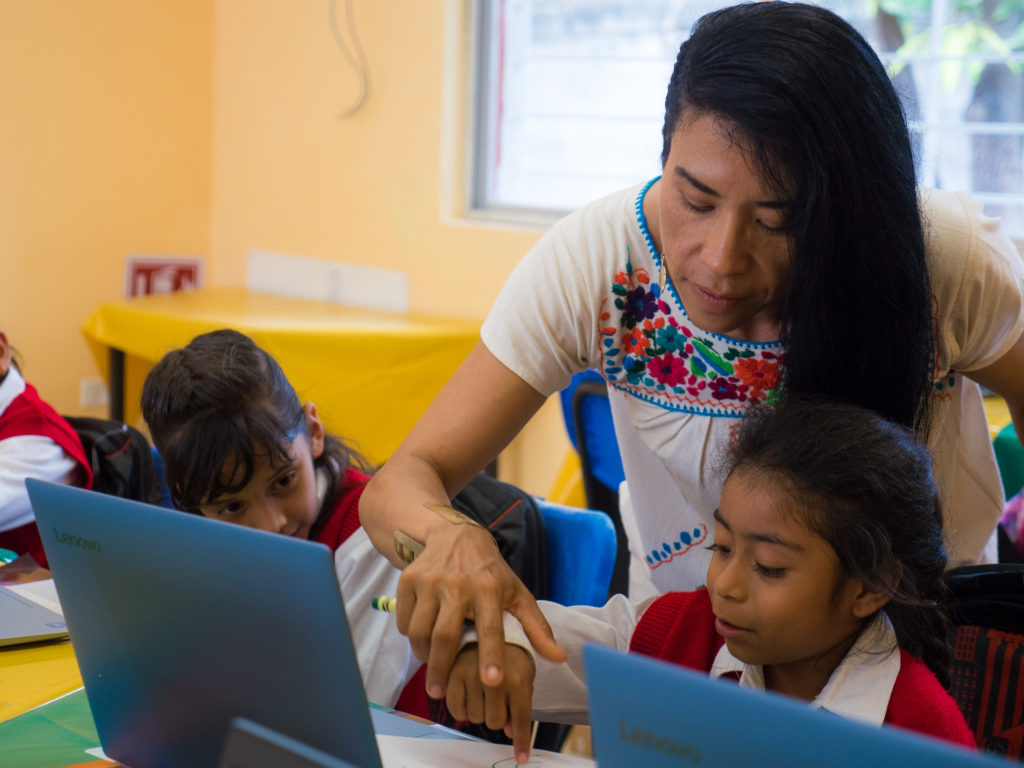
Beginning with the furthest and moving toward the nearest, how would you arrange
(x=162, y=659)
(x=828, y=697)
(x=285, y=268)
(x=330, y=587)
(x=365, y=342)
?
(x=285, y=268) < (x=365, y=342) < (x=828, y=697) < (x=162, y=659) < (x=330, y=587)

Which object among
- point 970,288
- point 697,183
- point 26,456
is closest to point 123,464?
point 26,456

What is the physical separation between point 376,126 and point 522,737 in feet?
9.78

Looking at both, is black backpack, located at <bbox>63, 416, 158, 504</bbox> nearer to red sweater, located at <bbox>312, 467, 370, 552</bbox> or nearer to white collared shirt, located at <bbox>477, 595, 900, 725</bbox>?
red sweater, located at <bbox>312, 467, 370, 552</bbox>

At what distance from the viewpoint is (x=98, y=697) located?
35.5 inches

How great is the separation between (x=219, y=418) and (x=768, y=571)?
2.45 feet

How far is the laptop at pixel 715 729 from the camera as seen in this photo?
20.3 inches

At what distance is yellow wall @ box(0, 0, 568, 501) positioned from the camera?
3469 mm

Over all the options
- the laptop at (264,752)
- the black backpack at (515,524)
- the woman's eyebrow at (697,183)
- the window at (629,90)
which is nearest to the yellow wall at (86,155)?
the window at (629,90)

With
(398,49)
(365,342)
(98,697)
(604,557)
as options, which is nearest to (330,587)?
(98,697)

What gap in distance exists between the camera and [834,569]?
1.04 meters

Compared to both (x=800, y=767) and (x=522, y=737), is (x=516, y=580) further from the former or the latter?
(x=800, y=767)

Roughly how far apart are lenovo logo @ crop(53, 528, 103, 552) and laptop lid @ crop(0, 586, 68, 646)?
331 millimetres

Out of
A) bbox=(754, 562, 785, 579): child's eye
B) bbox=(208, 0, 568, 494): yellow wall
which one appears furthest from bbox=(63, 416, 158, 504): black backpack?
bbox=(208, 0, 568, 494): yellow wall

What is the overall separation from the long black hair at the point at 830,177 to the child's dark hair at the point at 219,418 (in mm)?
668
